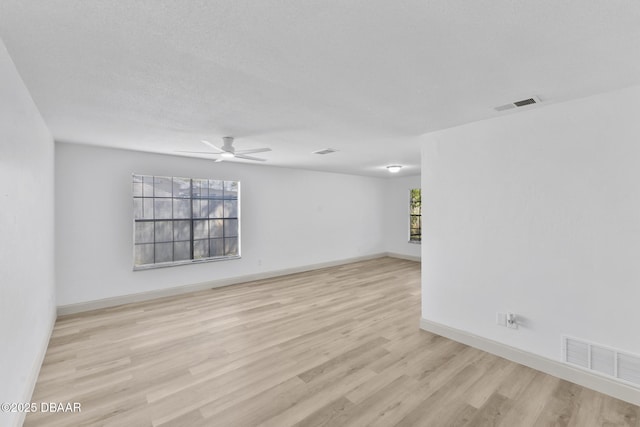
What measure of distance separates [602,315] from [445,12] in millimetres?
2576

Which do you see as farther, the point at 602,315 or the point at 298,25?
the point at 602,315

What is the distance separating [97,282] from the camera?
413 cm

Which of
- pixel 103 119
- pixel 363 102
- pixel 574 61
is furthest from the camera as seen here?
pixel 103 119

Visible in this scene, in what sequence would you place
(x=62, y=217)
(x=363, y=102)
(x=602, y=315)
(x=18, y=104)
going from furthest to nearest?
(x=62, y=217), (x=363, y=102), (x=602, y=315), (x=18, y=104)

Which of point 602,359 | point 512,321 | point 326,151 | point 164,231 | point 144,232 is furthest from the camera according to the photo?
Answer: point 164,231

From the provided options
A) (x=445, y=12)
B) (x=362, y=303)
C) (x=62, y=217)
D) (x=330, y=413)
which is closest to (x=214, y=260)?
(x=62, y=217)

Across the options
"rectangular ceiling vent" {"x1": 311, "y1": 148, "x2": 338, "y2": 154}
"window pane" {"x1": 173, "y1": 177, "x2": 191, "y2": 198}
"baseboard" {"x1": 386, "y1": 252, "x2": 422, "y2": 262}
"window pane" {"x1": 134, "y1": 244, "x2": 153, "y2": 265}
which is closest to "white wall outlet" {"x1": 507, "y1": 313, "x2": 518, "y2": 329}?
"rectangular ceiling vent" {"x1": 311, "y1": 148, "x2": 338, "y2": 154}

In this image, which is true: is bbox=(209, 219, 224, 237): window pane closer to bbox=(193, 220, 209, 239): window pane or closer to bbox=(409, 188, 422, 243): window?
bbox=(193, 220, 209, 239): window pane

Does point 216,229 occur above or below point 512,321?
above

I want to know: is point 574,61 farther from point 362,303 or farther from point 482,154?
point 362,303

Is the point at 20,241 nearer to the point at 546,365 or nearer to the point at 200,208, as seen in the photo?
the point at 200,208

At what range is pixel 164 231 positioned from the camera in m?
5.58

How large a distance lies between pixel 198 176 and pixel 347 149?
8.85 feet

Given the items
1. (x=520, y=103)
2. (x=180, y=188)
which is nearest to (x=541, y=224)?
(x=520, y=103)
